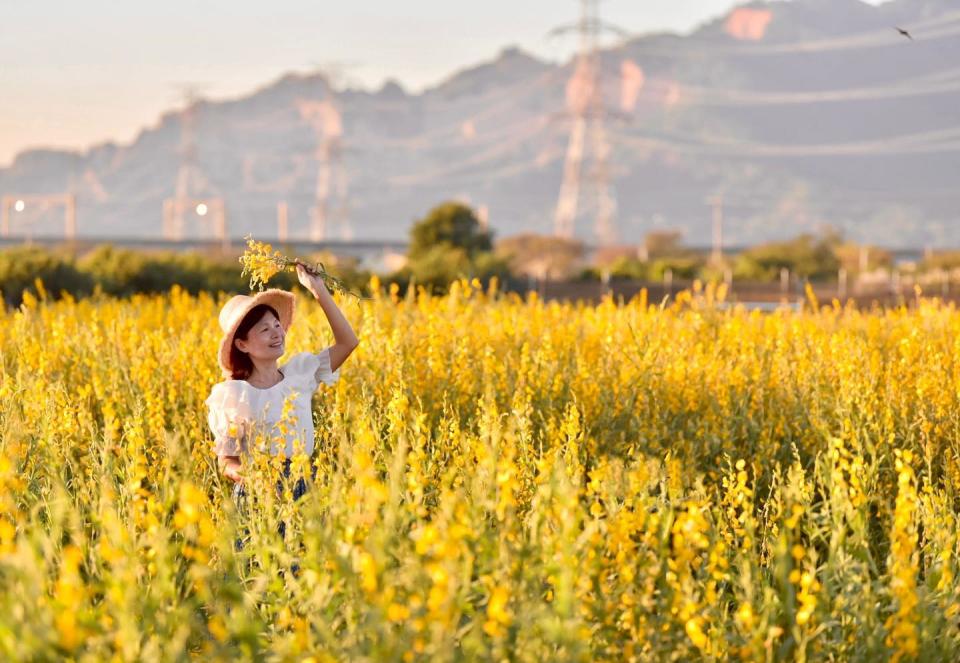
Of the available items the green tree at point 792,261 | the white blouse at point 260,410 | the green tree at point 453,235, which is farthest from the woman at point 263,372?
the green tree at point 792,261

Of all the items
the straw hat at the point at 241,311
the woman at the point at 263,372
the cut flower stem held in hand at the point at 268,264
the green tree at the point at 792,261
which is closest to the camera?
the woman at the point at 263,372

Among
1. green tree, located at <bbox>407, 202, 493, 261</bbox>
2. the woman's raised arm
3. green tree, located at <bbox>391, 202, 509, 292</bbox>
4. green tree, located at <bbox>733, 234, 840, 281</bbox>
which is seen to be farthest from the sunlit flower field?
green tree, located at <bbox>733, 234, 840, 281</bbox>

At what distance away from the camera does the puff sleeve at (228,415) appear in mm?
4816

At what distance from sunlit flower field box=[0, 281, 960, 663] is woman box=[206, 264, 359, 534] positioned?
0.19 meters

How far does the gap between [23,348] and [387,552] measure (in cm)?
496

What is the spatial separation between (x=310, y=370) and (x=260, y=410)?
0.40m

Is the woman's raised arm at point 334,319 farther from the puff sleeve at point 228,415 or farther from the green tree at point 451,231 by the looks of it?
the green tree at point 451,231

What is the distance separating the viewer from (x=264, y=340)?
511 centimetres

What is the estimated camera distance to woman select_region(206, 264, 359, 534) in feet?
16.1

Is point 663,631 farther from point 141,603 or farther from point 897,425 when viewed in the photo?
point 897,425

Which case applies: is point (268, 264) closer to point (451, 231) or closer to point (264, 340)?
point (264, 340)

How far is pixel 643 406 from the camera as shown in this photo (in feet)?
22.0

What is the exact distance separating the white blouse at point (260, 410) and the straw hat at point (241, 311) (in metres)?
0.13

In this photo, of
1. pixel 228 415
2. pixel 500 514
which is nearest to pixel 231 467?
pixel 228 415
